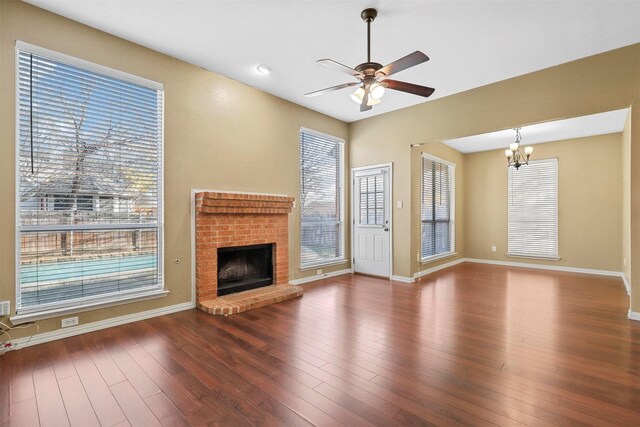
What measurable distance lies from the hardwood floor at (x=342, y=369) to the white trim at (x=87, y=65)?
2649 millimetres

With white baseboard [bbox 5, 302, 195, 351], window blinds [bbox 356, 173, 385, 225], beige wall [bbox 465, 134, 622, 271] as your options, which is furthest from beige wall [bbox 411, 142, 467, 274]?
white baseboard [bbox 5, 302, 195, 351]

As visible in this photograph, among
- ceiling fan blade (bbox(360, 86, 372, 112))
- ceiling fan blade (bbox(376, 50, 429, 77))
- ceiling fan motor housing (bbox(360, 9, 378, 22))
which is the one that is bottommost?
ceiling fan blade (bbox(360, 86, 372, 112))

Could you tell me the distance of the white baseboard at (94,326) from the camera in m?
2.71

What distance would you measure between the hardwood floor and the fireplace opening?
0.66 metres

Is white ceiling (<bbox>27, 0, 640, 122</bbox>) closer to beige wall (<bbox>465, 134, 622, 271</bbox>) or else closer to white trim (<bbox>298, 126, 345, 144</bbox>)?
white trim (<bbox>298, 126, 345, 144</bbox>)

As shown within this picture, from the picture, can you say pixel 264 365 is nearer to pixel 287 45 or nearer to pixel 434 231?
pixel 287 45

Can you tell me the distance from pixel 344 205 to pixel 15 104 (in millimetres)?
4691

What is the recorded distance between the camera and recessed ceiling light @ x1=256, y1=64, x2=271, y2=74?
3828 mm

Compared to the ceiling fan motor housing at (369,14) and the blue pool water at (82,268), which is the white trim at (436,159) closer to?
the ceiling fan motor housing at (369,14)

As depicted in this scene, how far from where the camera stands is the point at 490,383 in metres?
2.13

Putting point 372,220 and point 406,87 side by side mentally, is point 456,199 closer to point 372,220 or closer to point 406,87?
point 372,220

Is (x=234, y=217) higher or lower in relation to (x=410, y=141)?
lower

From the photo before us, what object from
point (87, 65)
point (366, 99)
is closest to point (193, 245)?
point (87, 65)

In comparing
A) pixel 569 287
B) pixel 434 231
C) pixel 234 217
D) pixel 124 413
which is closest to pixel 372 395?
pixel 124 413
